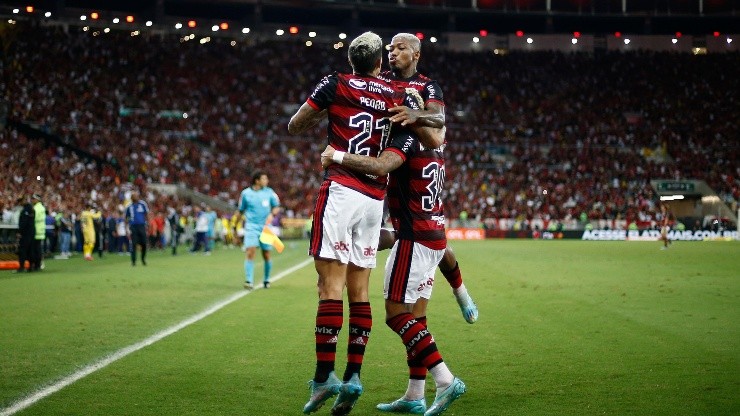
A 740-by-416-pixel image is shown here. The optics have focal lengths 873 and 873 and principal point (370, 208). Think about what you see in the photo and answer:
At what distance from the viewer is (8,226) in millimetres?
24594

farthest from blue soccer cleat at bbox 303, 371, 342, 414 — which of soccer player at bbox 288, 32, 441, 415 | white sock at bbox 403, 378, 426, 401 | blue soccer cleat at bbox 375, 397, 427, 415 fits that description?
white sock at bbox 403, 378, 426, 401

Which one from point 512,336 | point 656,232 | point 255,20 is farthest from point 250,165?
point 512,336

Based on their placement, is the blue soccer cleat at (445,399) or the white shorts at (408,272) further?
the white shorts at (408,272)

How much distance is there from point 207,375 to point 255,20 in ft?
203

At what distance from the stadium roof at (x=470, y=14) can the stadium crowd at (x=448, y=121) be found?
10.0ft

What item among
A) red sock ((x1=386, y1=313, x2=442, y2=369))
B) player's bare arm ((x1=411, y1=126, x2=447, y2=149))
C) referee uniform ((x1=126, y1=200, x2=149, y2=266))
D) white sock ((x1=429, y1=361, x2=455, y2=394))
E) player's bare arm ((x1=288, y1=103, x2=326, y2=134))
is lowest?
white sock ((x1=429, y1=361, x2=455, y2=394))

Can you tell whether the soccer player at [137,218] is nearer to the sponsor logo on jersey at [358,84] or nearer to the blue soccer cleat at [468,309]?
the blue soccer cleat at [468,309]

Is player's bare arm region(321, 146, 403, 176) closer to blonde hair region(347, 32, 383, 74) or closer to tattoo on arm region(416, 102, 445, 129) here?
tattoo on arm region(416, 102, 445, 129)

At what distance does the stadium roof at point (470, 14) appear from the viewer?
65.8m

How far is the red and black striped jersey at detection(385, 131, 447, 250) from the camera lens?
266 inches

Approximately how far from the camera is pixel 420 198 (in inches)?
267

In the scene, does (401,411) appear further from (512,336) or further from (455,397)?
(512,336)

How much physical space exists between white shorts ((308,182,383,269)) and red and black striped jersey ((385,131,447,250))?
41 cm

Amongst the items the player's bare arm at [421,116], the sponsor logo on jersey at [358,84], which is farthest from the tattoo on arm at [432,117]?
the sponsor logo on jersey at [358,84]
